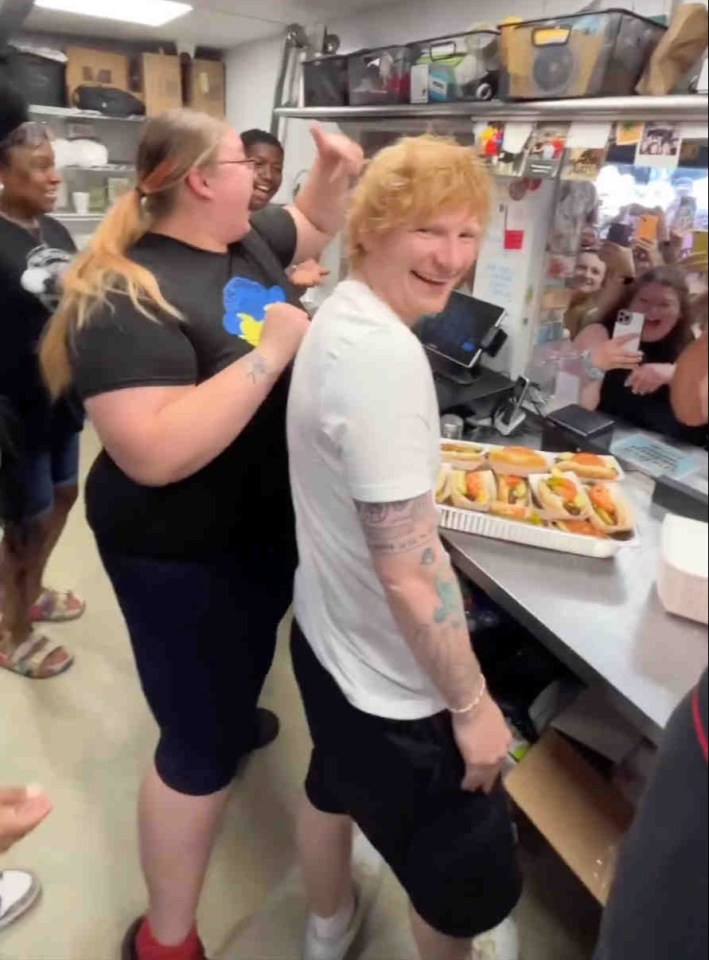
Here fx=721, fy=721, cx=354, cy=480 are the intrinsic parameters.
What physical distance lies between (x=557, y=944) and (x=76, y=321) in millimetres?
1336

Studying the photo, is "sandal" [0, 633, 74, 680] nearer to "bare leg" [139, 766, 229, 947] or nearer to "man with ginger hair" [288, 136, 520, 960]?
"bare leg" [139, 766, 229, 947]

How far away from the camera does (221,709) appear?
107 centimetres

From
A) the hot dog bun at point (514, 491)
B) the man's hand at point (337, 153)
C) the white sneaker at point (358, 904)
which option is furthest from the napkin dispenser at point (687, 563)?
the white sneaker at point (358, 904)

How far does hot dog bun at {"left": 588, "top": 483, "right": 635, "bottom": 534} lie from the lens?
3.48 feet

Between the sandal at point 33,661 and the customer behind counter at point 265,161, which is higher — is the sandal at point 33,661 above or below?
below

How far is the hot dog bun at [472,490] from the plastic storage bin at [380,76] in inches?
32.2

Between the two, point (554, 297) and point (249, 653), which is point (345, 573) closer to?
point (249, 653)

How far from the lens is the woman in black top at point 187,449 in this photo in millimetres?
876

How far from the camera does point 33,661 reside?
75.3 inches

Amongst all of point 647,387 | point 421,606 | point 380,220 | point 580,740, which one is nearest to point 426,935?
point 580,740

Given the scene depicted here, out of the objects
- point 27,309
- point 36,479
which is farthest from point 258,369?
point 36,479

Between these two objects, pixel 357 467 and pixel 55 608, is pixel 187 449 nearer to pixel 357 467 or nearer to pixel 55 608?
pixel 357 467

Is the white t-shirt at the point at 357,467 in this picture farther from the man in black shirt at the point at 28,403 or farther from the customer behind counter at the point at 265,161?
the customer behind counter at the point at 265,161

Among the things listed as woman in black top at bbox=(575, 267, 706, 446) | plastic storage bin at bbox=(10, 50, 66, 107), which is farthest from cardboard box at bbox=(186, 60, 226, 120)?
woman in black top at bbox=(575, 267, 706, 446)
